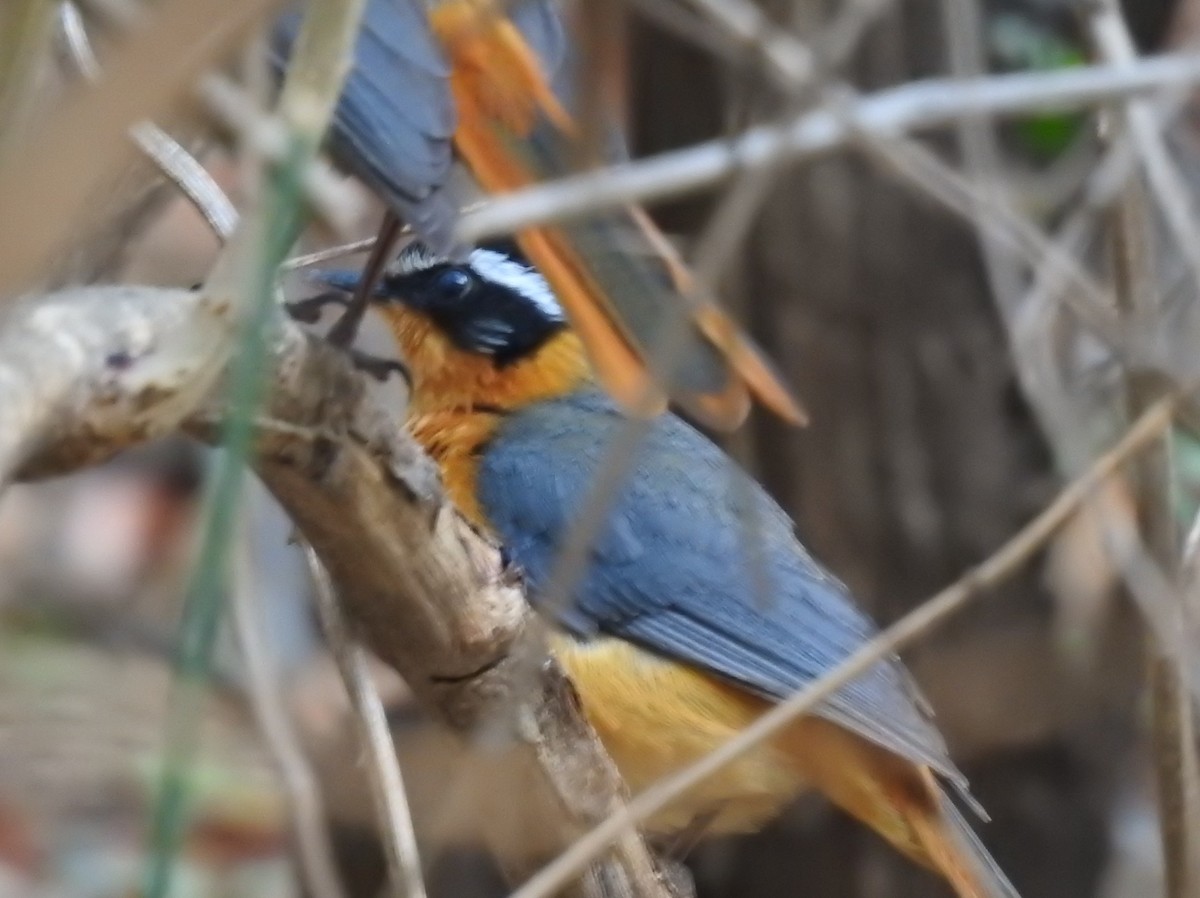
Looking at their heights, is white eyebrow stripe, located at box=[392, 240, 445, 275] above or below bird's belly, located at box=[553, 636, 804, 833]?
above

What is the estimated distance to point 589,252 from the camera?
2.27 meters

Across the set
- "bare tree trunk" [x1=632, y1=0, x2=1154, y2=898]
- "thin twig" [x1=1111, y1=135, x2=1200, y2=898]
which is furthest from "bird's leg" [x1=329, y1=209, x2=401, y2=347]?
"bare tree trunk" [x1=632, y1=0, x2=1154, y2=898]

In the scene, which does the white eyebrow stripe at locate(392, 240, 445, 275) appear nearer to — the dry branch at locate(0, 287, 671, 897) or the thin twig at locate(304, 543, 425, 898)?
the thin twig at locate(304, 543, 425, 898)

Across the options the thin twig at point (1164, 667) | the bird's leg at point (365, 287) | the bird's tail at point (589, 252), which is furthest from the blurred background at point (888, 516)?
the bird's leg at point (365, 287)

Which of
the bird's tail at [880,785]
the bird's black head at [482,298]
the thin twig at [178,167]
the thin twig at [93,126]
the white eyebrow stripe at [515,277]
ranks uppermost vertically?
the white eyebrow stripe at [515,277]

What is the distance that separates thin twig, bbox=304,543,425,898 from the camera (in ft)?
5.71

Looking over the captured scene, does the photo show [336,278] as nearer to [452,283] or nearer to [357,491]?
[452,283]

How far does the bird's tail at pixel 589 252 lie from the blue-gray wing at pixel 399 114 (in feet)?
0.24

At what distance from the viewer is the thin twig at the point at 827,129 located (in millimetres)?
1474

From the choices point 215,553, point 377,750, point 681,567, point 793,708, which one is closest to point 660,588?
point 681,567

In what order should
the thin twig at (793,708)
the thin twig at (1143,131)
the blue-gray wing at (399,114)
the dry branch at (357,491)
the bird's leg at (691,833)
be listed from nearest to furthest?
the dry branch at (357,491), the thin twig at (793,708), the blue-gray wing at (399,114), the thin twig at (1143,131), the bird's leg at (691,833)

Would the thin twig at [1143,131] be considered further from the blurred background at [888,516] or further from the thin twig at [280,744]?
the thin twig at [280,744]

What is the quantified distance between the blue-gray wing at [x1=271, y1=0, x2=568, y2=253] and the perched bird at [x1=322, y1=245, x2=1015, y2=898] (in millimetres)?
386

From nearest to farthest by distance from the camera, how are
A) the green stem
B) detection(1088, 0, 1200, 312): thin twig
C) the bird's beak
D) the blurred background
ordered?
the green stem
detection(1088, 0, 1200, 312): thin twig
the bird's beak
the blurred background
